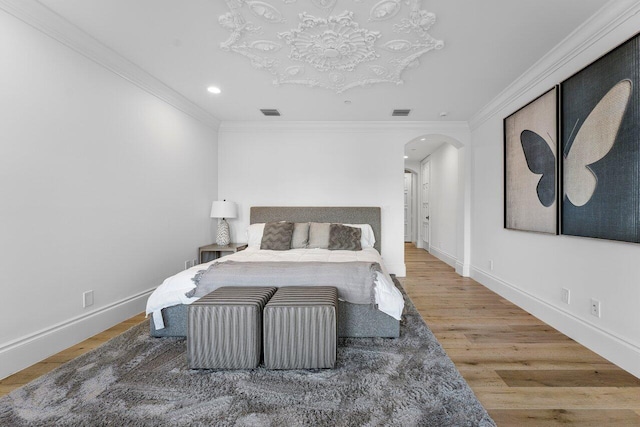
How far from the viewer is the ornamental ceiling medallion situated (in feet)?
7.09

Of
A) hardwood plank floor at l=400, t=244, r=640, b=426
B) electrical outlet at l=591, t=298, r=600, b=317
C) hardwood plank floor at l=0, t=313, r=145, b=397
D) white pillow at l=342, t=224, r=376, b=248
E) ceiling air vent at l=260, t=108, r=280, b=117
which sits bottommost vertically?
hardwood plank floor at l=400, t=244, r=640, b=426

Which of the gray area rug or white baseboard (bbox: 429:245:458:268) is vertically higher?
white baseboard (bbox: 429:245:458:268)

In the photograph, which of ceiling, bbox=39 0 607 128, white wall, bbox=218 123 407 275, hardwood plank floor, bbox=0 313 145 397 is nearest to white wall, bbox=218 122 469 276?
white wall, bbox=218 123 407 275

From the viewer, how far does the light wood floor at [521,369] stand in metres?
1.61

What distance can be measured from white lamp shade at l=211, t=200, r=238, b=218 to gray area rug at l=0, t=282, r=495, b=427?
2.43 m

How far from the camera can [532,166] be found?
3.09 meters

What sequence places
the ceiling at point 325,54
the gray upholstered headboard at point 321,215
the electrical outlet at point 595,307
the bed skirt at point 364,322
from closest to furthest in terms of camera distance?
the ceiling at point 325,54 → the electrical outlet at point 595,307 → the bed skirt at point 364,322 → the gray upholstered headboard at point 321,215

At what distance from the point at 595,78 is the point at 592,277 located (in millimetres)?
1541

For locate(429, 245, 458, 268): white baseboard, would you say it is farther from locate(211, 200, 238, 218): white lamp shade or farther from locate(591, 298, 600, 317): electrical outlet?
locate(211, 200, 238, 218): white lamp shade

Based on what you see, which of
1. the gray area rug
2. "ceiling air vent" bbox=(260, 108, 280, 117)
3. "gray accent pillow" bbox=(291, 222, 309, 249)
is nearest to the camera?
the gray area rug

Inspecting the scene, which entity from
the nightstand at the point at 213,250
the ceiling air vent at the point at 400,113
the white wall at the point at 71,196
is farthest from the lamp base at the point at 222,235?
the ceiling air vent at the point at 400,113

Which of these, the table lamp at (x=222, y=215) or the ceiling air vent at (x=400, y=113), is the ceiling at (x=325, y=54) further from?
the table lamp at (x=222, y=215)

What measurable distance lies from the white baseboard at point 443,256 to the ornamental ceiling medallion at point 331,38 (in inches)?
143

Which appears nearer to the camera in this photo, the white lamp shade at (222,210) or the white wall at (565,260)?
the white wall at (565,260)
